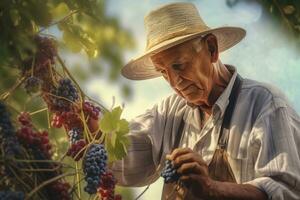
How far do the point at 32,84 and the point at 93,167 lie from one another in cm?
32

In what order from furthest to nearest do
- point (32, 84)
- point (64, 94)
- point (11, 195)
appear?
1. point (64, 94)
2. point (32, 84)
3. point (11, 195)

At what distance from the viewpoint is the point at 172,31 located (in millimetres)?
2588

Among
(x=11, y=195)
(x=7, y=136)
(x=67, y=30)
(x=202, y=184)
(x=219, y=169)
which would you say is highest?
(x=67, y=30)

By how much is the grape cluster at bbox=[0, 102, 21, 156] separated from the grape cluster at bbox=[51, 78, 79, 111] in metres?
0.40

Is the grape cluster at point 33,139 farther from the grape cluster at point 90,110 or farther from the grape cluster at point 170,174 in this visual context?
the grape cluster at point 170,174

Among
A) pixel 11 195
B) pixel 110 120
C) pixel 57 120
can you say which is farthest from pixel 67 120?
pixel 11 195

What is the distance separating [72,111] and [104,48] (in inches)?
13.5

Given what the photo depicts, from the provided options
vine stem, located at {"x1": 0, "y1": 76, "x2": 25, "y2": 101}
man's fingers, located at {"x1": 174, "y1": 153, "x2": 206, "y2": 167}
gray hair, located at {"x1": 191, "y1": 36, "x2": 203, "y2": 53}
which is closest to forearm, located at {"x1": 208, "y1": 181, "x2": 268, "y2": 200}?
man's fingers, located at {"x1": 174, "y1": 153, "x2": 206, "y2": 167}

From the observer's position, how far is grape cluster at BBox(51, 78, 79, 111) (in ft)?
6.54

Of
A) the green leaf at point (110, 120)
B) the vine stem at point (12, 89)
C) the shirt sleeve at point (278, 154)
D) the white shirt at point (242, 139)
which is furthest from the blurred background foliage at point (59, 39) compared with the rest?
the shirt sleeve at point (278, 154)

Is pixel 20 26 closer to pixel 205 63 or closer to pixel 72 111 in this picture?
pixel 72 111

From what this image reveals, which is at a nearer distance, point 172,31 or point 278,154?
point 278,154

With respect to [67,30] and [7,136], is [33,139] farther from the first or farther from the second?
[67,30]

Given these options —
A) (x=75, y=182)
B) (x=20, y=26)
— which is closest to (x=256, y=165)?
(x=75, y=182)
